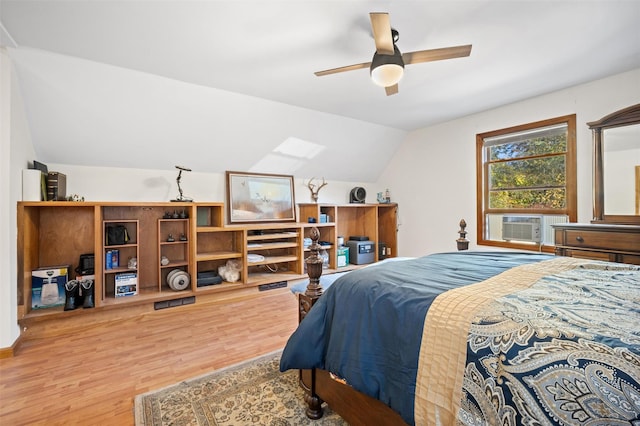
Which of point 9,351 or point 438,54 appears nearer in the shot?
point 438,54

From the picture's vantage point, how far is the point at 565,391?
679 millimetres

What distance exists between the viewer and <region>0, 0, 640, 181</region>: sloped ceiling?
1849mm

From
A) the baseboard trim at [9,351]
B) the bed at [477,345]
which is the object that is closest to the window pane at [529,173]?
the bed at [477,345]

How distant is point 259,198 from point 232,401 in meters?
2.75

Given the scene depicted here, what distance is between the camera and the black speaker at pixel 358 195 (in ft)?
16.4

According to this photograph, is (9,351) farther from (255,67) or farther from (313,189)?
(313,189)

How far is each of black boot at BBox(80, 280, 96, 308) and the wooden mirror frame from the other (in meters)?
4.99

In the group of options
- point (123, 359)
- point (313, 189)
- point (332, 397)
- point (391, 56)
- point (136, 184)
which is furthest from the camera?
point (313, 189)

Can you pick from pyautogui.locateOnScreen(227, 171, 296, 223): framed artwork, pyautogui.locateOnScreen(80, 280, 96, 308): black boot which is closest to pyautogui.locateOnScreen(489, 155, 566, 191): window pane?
pyautogui.locateOnScreen(227, 171, 296, 223): framed artwork

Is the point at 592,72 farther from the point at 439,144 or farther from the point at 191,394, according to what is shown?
the point at 191,394

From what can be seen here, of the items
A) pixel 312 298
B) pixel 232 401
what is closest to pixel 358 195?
pixel 312 298

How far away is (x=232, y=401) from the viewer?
169cm

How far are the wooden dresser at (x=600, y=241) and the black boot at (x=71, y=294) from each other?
4.65 m

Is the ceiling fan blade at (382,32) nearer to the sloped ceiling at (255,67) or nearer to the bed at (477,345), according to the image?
the sloped ceiling at (255,67)
